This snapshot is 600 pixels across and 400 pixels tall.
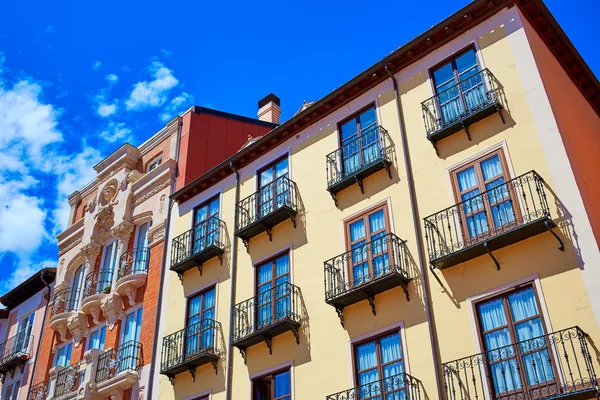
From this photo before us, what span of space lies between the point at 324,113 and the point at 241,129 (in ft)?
30.0

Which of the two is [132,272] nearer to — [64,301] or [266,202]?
[64,301]

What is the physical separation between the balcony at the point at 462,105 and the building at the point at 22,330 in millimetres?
20873

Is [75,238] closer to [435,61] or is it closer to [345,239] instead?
[345,239]

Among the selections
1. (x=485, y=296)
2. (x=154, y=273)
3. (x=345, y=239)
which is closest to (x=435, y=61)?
(x=345, y=239)

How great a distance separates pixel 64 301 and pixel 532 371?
71.0 ft

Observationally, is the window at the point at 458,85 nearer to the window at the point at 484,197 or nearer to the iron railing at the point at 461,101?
the iron railing at the point at 461,101

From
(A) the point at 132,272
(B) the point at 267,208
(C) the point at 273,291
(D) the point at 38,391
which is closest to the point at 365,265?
(C) the point at 273,291

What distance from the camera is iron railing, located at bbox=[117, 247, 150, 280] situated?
25484 millimetres

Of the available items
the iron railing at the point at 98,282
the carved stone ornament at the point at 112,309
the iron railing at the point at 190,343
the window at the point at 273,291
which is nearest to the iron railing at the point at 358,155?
the window at the point at 273,291

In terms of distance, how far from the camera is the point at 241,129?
30.1 m

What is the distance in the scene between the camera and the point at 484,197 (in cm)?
1566

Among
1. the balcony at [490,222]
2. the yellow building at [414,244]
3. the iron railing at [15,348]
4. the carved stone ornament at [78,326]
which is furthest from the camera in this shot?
the iron railing at [15,348]

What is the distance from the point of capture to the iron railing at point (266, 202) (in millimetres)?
21156

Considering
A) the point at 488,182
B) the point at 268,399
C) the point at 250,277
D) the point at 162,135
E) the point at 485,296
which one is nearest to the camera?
the point at 485,296
